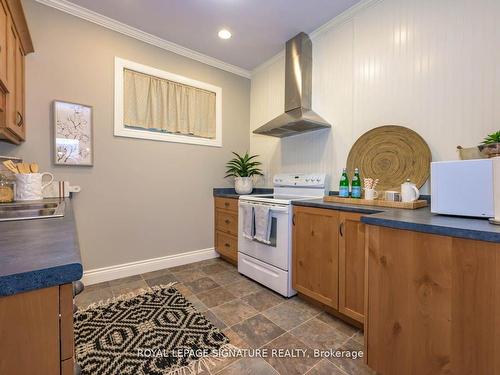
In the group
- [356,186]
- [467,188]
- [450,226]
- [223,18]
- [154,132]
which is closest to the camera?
[450,226]

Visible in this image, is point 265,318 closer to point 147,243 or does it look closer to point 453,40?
point 147,243

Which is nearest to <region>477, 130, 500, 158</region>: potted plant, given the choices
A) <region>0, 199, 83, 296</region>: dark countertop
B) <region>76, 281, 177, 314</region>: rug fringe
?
<region>0, 199, 83, 296</region>: dark countertop

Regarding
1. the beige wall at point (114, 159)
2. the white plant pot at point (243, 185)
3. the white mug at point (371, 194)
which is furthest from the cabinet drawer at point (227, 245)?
the white mug at point (371, 194)

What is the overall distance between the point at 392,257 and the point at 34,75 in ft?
9.93

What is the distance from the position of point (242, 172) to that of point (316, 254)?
5.24 ft

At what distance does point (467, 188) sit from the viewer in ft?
3.92

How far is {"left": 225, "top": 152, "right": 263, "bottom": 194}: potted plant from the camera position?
3137 mm

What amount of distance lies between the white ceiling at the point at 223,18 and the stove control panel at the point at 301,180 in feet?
5.14

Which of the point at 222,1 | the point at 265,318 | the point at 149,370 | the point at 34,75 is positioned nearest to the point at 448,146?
the point at 265,318

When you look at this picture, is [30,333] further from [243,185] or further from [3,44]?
[243,185]

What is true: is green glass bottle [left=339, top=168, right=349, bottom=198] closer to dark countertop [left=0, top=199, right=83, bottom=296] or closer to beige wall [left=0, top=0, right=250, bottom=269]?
beige wall [left=0, top=0, right=250, bottom=269]

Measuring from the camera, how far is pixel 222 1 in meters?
2.15

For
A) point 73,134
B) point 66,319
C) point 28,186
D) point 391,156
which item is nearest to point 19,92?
point 73,134

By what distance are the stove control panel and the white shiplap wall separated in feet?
0.47
